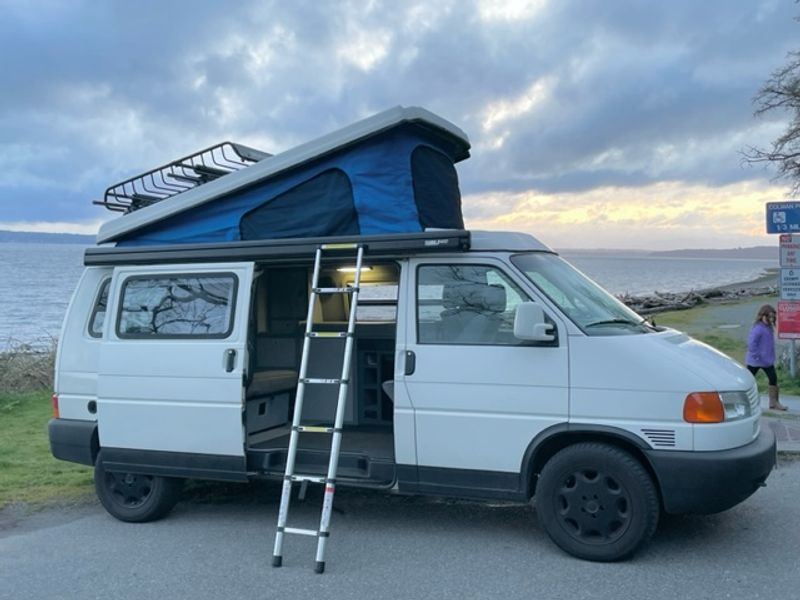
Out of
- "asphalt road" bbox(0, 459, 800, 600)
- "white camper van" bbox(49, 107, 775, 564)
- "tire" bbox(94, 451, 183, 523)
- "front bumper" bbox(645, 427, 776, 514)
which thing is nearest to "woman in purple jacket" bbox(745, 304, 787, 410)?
"asphalt road" bbox(0, 459, 800, 600)

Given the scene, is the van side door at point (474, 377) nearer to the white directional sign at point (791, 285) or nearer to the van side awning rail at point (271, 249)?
the van side awning rail at point (271, 249)

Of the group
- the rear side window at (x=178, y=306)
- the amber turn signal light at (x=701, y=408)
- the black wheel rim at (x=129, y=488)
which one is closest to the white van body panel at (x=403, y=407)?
the rear side window at (x=178, y=306)

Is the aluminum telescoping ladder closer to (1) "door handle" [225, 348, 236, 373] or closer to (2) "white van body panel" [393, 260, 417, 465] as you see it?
(2) "white van body panel" [393, 260, 417, 465]

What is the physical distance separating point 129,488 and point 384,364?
245 cm

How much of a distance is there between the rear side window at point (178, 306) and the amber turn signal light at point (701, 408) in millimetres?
3466

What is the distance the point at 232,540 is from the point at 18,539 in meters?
1.76

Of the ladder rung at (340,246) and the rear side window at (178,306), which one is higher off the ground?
the ladder rung at (340,246)

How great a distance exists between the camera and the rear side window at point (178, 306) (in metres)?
6.63

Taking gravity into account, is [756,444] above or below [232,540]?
above

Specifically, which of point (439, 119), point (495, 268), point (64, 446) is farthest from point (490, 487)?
point (64, 446)

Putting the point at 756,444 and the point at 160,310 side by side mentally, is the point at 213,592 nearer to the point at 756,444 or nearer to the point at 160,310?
the point at 160,310

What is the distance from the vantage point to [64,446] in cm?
709

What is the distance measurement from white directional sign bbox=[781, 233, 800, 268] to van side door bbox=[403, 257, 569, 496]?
8.55 m

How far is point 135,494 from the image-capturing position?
22.7ft
